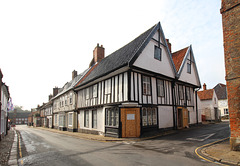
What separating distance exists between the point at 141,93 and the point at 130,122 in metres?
2.65

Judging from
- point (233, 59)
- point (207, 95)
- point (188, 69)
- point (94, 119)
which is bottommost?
point (94, 119)

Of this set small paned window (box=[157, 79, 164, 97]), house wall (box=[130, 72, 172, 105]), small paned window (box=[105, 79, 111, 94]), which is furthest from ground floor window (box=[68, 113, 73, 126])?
small paned window (box=[157, 79, 164, 97])

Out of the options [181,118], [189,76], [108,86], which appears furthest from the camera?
[189,76]

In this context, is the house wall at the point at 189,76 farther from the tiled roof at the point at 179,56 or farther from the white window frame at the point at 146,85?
the white window frame at the point at 146,85

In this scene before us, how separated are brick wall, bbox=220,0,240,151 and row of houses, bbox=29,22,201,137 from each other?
21.2 ft

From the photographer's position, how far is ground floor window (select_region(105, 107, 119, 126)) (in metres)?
13.5

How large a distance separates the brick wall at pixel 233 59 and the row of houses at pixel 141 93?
21.2 feet

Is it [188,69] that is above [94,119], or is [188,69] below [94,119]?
above

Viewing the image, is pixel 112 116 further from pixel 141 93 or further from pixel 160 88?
pixel 160 88

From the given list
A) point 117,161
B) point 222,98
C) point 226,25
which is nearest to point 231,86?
point 226,25

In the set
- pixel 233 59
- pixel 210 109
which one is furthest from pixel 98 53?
pixel 210 109

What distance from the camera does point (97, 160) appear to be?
646 centimetres

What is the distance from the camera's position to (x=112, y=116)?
45.9 feet

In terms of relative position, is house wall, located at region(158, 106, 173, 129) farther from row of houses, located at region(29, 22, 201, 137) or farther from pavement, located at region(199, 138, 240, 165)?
pavement, located at region(199, 138, 240, 165)
